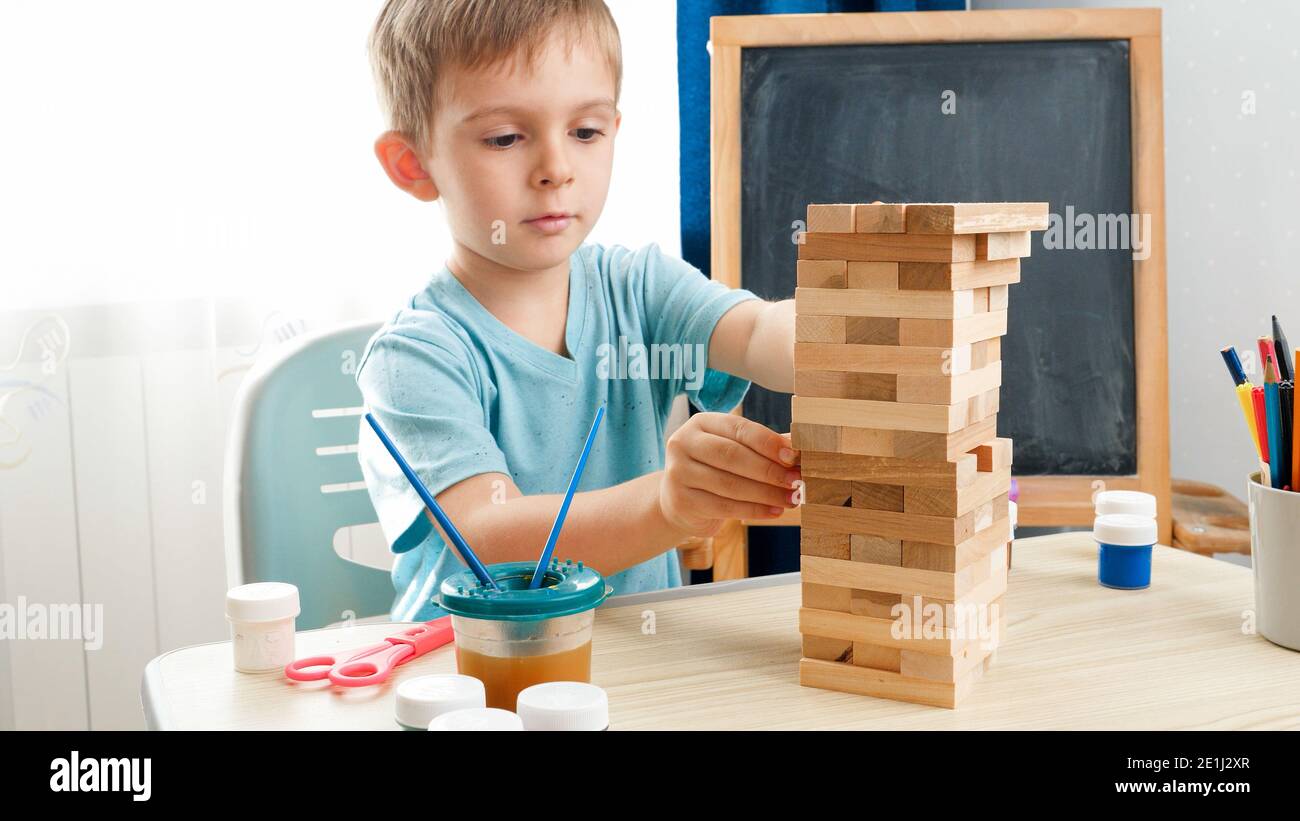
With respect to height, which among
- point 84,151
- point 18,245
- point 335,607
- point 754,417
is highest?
point 84,151

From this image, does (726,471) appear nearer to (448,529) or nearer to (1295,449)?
(448,529)

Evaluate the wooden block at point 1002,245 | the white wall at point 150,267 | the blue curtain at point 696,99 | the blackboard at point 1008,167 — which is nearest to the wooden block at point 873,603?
the wooden block at point 1002,245

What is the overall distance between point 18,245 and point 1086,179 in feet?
4.91

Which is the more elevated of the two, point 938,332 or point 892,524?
point 938,332

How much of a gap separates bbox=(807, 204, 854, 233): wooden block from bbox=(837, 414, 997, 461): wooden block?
0.39 ft

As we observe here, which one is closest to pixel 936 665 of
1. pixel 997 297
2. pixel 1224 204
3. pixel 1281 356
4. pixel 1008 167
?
pixel 997 297

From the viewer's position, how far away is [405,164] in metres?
1.20

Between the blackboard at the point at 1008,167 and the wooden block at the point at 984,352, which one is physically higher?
the blackboard at the point at 1008,167

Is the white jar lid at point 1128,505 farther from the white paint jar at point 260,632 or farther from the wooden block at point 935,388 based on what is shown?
the white paint jar at point 260,632

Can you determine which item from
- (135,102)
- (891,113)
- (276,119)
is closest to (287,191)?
(276,119)

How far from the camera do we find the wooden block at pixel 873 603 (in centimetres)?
71

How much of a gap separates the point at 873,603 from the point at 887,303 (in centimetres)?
18
